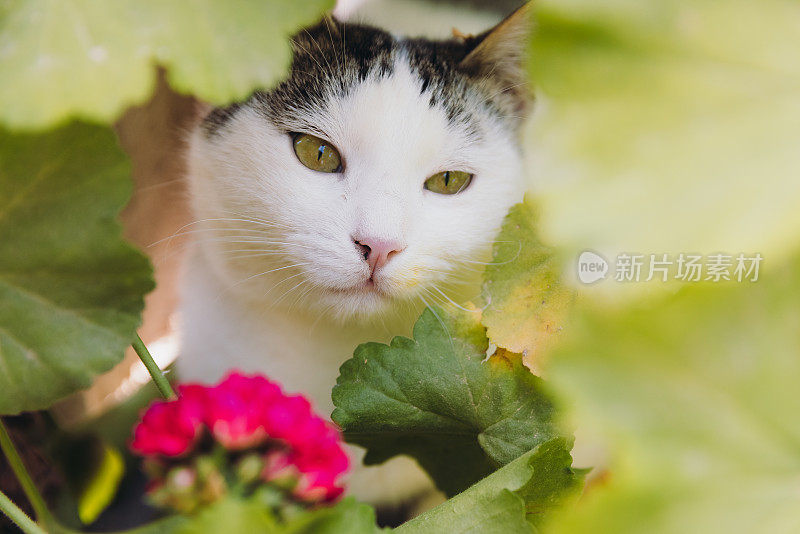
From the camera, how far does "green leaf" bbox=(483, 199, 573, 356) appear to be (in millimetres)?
645

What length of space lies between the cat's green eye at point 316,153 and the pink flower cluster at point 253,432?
523 mm

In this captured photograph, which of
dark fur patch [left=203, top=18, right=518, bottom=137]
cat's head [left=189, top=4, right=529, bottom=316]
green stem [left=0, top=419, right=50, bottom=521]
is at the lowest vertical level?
→ green stem [left=0, top=419, right=50, bottom=521]

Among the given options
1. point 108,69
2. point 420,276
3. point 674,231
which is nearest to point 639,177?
point 674,231

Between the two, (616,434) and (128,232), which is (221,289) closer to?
(128,232)

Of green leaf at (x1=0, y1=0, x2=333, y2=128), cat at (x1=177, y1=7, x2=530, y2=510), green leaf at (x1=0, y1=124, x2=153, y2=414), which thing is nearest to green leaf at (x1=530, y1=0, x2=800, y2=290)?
green leaf at (x1=0, y1=0, x2=333, y2=128)

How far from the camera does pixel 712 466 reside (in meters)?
0.33

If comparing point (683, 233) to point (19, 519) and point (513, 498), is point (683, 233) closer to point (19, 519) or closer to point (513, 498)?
point (513, 498)

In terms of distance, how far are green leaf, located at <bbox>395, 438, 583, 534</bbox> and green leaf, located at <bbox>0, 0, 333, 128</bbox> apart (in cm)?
36

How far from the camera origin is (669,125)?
330 mm

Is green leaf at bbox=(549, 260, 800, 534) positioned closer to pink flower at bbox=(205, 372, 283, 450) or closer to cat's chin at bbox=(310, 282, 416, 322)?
pink flower at bbox=(205, 372, 283, 450)

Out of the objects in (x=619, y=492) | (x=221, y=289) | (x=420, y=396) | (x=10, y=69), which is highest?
(x=221, y=289)

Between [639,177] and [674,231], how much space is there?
32 mm

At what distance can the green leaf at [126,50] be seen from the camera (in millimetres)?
370

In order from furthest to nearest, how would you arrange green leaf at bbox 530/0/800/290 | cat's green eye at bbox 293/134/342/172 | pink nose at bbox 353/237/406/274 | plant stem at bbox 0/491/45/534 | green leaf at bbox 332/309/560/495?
cat's green eye at bbox 293/134/342/172 → pink nose at bbox 353/237/406/274 → green leaf at bbox 332/309/560/495 → plant stem at bbox 0/491/45/534 → green leaf at bbox 530/0/800/290
